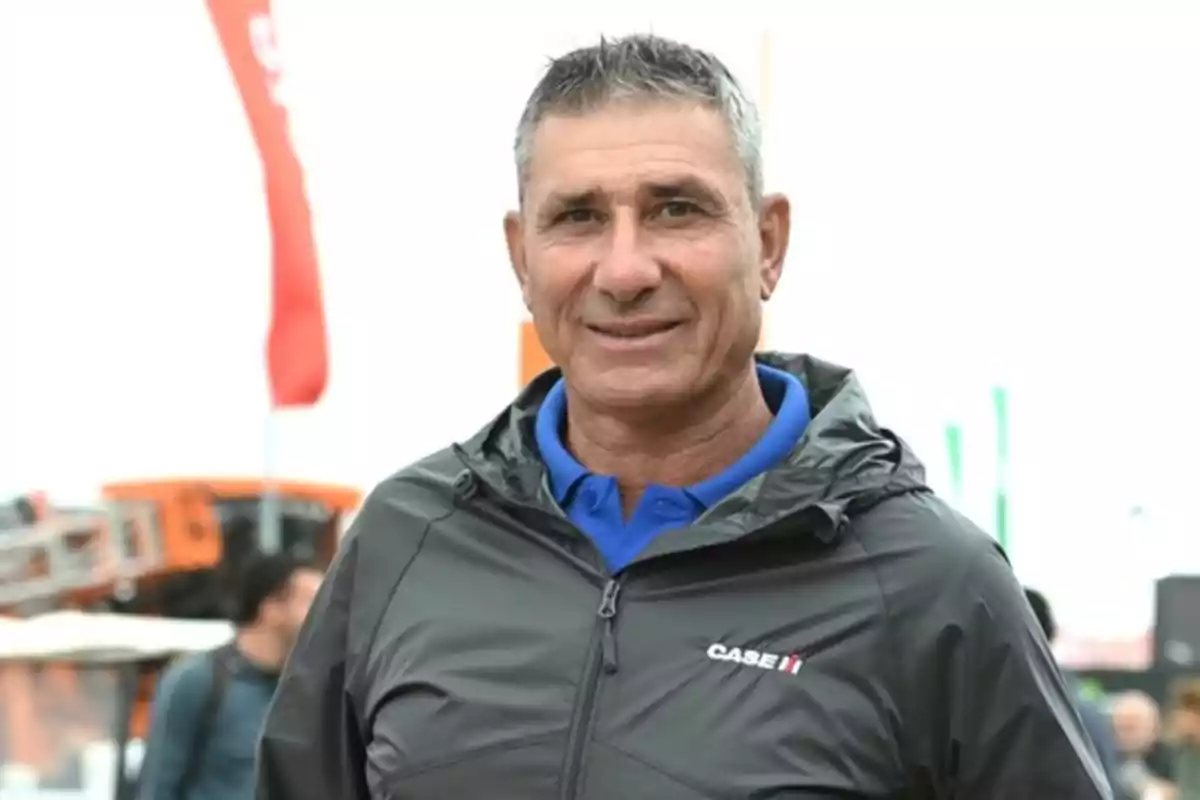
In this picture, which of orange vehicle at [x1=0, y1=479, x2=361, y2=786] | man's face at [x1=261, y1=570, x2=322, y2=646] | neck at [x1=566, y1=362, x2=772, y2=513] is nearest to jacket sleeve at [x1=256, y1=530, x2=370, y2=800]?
neck at [x1=566, y1=362, x2=772, y2=513]

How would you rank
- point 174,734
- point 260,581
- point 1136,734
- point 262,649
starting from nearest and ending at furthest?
point 174,734
point 262,649
point 260,581
point 1136,734

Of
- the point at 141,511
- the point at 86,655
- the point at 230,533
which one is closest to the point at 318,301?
the point at 86,655

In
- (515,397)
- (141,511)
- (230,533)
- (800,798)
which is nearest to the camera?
(800,798)

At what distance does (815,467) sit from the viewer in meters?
1.74

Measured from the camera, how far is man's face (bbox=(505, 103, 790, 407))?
171cm

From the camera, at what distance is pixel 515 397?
203cm

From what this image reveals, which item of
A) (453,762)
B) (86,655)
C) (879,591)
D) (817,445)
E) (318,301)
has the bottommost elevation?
(86,655)

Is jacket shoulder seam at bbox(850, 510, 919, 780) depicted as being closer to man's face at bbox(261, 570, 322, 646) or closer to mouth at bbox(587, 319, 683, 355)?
mouth at bbox(587, 319, 683, 355)

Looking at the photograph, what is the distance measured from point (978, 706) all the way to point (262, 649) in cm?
319

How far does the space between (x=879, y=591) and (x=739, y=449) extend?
21cm

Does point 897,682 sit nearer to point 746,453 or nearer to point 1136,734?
point 746,453

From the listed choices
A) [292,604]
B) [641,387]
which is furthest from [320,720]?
[292,604]

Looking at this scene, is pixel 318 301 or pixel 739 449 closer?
pixel 739 449

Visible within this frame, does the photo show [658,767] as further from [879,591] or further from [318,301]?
[318,301]
